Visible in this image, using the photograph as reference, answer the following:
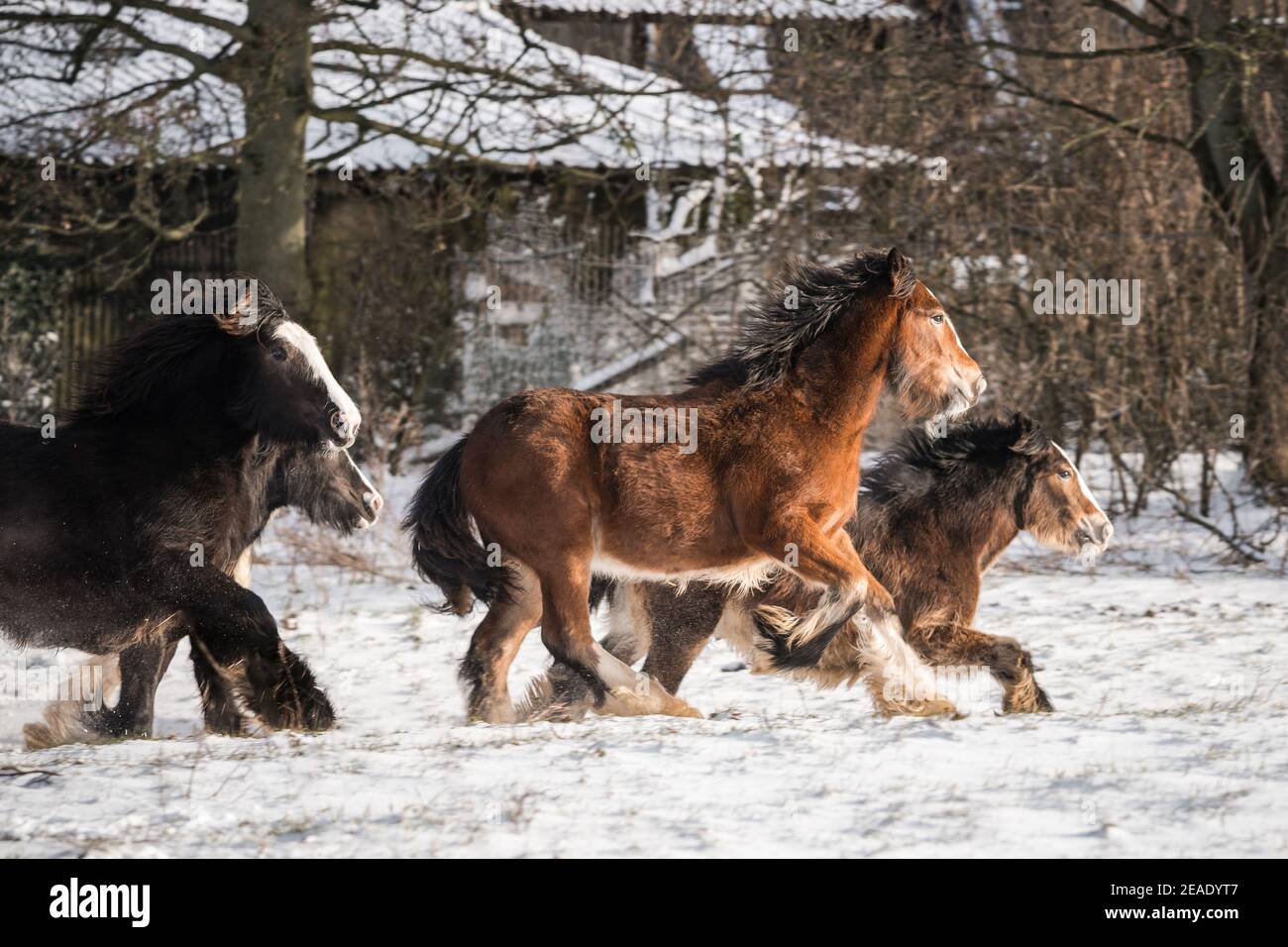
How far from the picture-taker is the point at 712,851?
3.73m

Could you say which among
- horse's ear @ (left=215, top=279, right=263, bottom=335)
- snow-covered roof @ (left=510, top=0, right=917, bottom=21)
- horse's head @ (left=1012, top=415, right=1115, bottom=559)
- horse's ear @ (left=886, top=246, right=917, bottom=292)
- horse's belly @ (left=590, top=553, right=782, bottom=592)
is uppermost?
snow-covered roof @ (left=510, top=0, right=917, bottom=21)

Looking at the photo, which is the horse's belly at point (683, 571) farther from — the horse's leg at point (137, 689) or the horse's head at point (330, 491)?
the horse's leg at point (137, 689)

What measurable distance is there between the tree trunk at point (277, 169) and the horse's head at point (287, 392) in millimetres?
6515

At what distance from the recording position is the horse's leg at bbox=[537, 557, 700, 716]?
563cm

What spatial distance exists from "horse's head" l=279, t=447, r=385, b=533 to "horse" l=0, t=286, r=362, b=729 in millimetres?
474

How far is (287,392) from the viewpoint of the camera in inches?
225

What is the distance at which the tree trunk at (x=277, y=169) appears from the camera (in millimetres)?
11789

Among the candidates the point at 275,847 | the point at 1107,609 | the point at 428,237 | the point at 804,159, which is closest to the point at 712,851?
the point at 275,847

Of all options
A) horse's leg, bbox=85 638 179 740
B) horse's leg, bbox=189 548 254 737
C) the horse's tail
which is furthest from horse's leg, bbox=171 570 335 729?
the horse's tail

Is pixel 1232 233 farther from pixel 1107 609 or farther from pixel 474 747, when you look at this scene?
pixel 474 747

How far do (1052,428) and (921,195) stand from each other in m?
2.11

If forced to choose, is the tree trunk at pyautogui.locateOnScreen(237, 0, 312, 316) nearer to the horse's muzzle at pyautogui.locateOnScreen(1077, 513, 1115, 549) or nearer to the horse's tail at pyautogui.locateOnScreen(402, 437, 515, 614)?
the horse's tail at pyautogui.locateOnScreen(402, 437, 515, 614)

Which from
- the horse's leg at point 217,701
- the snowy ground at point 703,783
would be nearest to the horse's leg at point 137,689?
the horse's leg at point 217,701

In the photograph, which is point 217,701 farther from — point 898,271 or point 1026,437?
point 1026,437
